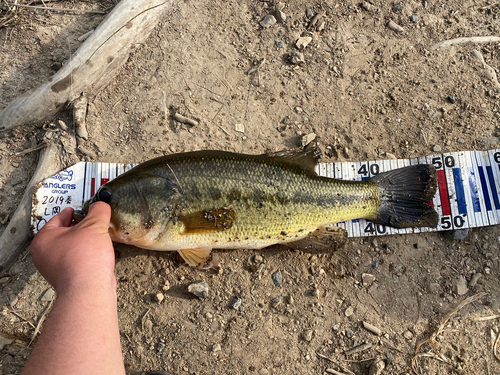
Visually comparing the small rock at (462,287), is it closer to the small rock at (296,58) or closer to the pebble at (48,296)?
the small rock at (296,58)

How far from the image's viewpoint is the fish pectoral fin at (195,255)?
161 inches

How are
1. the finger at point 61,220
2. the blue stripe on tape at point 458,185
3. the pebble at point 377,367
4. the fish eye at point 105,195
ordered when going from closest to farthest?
1. the finger at point 61,220
2. the fish eye at point 105,195
3. the pebble at point 377,367
4. the blue stripe on tape at point 458,185

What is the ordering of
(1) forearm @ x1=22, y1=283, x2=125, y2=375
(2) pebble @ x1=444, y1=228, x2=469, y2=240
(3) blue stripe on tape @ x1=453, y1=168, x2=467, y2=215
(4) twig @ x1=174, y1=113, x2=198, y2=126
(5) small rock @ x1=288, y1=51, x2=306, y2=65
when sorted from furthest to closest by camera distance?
(5) small rock @ x1=288, y1=51, x2=306, y2=65 < (4) twig @ x1=174, y1=113, x2=198, y2=126 < (3) blue stripe on tape @ x1=453, y1=168, x2=467, y2=215 < (2) pebble @ x1=444, y1=228, x2=469, y2=240 < (1) forearm @ x1=22, y1=283, x2=125, y2=375

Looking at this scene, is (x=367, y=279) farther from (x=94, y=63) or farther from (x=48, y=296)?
(x=94, y=63)

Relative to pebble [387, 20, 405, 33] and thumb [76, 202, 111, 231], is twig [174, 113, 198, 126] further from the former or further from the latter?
pebble [387, 20, 405, 33]

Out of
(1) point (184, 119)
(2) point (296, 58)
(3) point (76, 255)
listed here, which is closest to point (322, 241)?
(1) point (184, 119)

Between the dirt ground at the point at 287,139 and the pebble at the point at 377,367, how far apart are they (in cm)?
8

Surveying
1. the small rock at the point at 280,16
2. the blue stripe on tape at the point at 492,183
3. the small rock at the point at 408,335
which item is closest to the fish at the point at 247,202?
the blue stripe on tape at the point at 492,183

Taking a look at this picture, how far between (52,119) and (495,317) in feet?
20.9

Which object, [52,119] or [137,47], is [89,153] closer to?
[52,119]

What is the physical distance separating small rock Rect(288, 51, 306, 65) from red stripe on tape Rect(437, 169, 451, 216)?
8.18 ft

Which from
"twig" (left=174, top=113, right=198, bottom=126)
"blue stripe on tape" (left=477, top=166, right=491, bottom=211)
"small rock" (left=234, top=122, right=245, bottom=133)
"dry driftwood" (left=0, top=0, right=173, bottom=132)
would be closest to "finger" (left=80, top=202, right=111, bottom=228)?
"twig" (left=174, top=113, right=198, bottom=126)

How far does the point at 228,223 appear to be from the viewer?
3.83 meters

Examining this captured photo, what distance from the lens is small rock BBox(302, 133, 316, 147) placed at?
15.2ft
